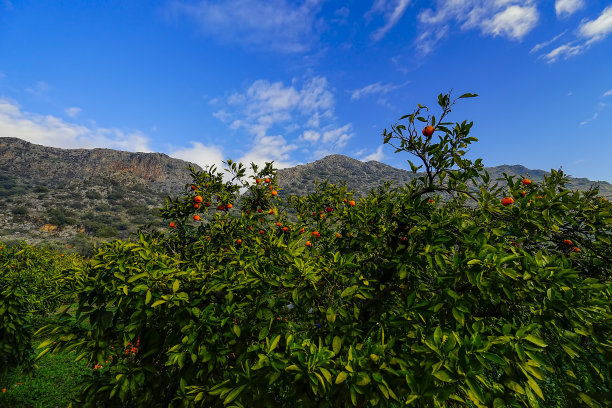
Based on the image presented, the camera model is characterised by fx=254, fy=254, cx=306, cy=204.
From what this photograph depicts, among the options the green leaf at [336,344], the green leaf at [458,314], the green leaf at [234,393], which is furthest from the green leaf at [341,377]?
the green leaf at [458,314]

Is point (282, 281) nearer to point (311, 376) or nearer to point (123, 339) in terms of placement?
point (311, 376)

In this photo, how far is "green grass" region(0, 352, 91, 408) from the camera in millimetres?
5547

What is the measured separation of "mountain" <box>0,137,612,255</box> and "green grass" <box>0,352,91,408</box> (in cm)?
614

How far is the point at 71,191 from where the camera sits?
5547 cm

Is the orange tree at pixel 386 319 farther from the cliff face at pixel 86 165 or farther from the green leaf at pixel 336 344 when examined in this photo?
the cliff face at pixel 86 165

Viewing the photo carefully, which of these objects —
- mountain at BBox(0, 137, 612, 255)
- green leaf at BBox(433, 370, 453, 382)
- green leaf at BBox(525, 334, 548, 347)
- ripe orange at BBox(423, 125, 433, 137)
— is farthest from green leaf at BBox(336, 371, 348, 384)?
ripe orange at BBox(423, 125, 433, 137)

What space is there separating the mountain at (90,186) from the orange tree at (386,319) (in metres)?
0.94

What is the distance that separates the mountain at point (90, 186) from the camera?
38562 millimetres

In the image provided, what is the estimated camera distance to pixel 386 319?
2.11 metres

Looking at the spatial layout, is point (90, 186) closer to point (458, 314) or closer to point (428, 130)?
point (428, 130)

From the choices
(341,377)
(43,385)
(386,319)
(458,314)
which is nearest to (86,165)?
(43,385)

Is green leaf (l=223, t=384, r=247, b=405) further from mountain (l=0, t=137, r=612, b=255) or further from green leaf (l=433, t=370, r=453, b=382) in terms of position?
mountain (l=0, t=137, r=612, b=255)

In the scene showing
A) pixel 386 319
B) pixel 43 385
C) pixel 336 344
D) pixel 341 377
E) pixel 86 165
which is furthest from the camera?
pixel 86 165

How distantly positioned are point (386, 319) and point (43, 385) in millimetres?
9158
